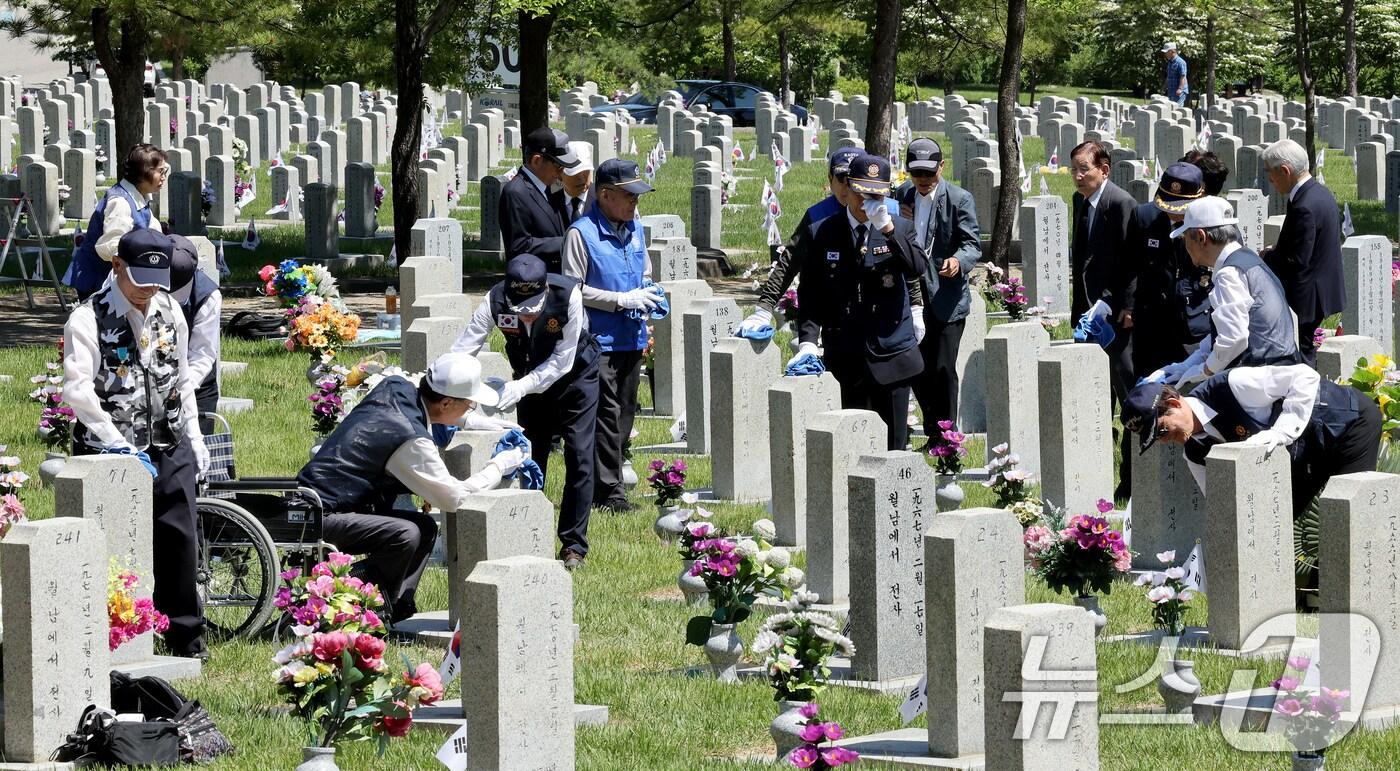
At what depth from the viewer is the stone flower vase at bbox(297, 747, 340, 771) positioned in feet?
20.5

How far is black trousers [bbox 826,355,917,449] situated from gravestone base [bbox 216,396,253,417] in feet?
16.5

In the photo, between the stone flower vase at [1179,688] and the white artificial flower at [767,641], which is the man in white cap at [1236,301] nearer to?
the stone flower vase at [1179,688]

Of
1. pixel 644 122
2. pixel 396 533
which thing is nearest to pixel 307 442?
pixel 396 533

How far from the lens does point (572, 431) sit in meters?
9.84

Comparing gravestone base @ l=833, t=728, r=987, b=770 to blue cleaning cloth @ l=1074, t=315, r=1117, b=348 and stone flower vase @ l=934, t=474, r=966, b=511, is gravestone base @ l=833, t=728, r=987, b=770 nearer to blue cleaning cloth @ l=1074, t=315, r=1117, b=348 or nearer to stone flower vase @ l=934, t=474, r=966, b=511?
stone flower vase @ l=934, t=474, r=966, b=511

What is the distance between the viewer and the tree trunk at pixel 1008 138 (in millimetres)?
19969

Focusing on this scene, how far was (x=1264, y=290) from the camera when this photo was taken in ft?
28.7

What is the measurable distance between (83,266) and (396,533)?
2981 mm

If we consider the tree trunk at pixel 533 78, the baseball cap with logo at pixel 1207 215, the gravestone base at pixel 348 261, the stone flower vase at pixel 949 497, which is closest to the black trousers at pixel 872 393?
the stone flower vase at pixel 949 497

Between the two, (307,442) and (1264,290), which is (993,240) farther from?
(1264,290)

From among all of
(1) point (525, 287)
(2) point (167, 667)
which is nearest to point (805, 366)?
(1) point (525, 287)

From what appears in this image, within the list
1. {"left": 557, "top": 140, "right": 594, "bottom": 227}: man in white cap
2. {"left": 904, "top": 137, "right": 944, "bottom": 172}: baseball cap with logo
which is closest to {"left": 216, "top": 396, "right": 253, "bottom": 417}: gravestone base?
{"left": 557, "top": 140, "right": 594, "bottom": 227}: man in white cap

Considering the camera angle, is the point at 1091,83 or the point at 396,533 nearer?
the point at 396,533

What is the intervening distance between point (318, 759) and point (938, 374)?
625 centimetres
